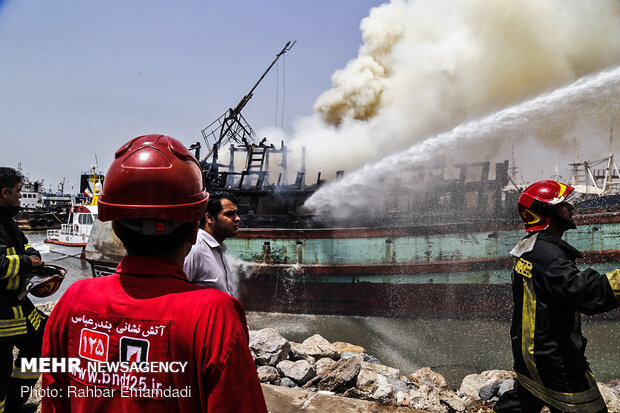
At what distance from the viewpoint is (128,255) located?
1.24m

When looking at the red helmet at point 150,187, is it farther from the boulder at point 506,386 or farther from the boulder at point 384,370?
the boulder at point 384,370

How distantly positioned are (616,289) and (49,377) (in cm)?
271

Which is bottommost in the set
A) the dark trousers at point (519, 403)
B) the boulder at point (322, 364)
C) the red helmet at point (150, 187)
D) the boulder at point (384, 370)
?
the boulder at point (384, 370)

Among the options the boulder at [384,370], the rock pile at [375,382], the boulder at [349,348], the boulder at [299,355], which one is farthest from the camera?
the boulder at [349,348]

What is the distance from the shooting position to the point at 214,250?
2922mm

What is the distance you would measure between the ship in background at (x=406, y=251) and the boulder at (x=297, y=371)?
596 centimetres

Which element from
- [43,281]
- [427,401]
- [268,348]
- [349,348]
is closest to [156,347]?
[43,281]

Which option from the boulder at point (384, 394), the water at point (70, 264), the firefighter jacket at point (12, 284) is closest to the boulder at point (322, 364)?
the boulder at point (384, 394)

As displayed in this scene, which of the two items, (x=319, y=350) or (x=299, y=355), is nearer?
(x=299, y=355)

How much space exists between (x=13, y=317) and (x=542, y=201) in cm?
400

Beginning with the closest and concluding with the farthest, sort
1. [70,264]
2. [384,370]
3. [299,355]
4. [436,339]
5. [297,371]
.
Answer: [297,371] → [384,370] → [299,355] → [436,339] → [70,264]

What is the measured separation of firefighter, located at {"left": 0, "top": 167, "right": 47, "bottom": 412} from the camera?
116 inches

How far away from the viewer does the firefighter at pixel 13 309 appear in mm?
2957

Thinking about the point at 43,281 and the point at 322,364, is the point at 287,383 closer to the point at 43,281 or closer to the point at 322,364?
the point at 322,364
